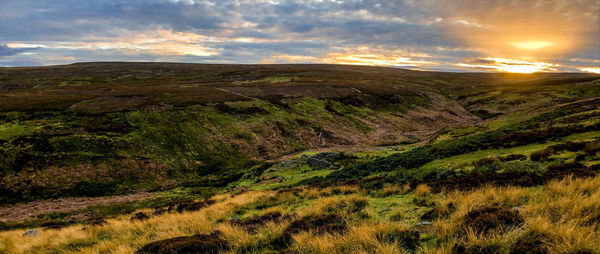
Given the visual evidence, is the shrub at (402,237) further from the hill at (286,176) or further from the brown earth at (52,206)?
the brown earth at (52,206)

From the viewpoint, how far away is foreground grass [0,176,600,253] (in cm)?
541

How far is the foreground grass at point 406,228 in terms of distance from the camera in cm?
541

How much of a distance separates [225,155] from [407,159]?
23.7 m

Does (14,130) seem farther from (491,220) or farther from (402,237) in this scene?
(491,220)

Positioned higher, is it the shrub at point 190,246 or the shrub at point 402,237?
the shrub at point 402,237

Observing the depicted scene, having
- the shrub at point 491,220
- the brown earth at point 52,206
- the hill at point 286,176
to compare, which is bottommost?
the brown earth at point 52,206

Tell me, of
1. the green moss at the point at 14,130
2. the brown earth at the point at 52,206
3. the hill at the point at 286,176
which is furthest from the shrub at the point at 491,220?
the green moss at the point at 14,130

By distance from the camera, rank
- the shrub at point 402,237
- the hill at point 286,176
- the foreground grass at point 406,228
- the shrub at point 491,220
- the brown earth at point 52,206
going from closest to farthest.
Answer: the foreground grass at point 406,228 → the shrub at point 491,220 → the shrub at point 402,237 → the hill at point 286,176 → the brown earth at point 52,206

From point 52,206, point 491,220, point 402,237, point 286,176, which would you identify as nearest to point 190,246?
point 402,237

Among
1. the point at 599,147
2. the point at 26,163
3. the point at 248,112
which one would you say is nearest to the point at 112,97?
the point at 248,112

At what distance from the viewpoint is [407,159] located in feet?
69.1

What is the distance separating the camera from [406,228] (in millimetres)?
7086

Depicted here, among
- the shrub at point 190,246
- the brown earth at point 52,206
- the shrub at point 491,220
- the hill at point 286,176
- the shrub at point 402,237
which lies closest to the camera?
the shrub at point 491,220

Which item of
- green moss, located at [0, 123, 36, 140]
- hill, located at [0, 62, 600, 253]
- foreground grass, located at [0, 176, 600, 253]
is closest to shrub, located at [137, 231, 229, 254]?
hill, located at [0, 62, 600, 253]
